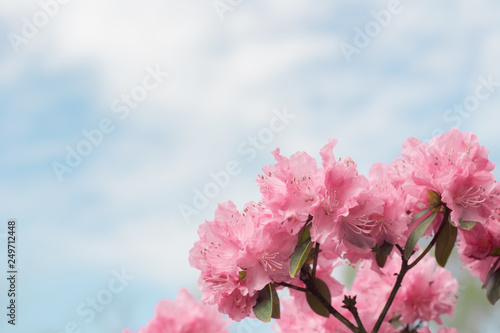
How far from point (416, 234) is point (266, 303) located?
1.16 feet

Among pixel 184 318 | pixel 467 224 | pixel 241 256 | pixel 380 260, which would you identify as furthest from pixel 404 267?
pixel 184 318

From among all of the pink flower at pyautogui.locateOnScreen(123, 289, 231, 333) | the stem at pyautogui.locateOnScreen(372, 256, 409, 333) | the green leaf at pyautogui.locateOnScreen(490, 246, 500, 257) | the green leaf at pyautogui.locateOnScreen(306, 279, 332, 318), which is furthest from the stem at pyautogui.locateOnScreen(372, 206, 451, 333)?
the pink flower at pyautogui.locateOnScreen(123, 289, 231, 333)

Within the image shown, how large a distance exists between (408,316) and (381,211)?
0.55 m

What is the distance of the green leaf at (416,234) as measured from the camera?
119 cm

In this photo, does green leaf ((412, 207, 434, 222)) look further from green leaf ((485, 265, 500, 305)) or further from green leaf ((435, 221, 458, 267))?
green leaf ((485, 265, 500, 305))

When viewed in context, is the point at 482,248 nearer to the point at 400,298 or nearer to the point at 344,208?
the point at 400,298

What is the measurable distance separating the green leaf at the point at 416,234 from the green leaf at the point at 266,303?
0.98 feet

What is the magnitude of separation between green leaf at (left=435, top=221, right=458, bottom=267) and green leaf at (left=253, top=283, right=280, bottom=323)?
0.41 meters

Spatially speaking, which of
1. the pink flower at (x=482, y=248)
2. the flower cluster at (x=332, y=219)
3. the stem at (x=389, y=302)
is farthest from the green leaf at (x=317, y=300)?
the pink flower at (x=482, y=248)

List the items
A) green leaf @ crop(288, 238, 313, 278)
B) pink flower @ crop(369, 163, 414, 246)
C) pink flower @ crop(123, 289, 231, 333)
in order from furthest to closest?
1. pink flower @ crop(123, 289, 231, 333)
2. pink flower @ crop(369, 163, 414, 246)
3. green leaf @ crop(288, 238, 313, 278)

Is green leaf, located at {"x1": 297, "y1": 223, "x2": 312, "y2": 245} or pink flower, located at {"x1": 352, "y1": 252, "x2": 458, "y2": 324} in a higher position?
green leaf, located at {"x1": 297, "y1": 223, "x2": 312, "y2": 245}

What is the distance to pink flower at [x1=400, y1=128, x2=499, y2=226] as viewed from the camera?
118 cm

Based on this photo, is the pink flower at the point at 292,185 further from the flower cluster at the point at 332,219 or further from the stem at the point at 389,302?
the stem at the point at 389,302

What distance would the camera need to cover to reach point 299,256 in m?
1.12
